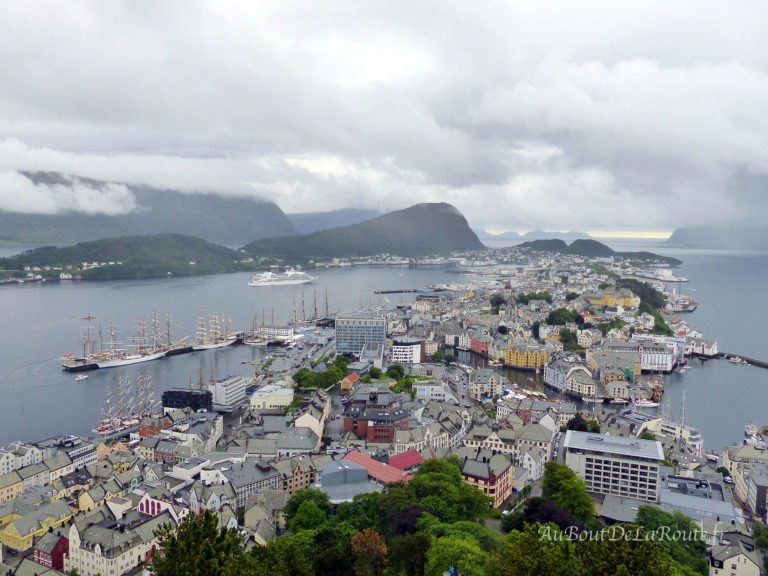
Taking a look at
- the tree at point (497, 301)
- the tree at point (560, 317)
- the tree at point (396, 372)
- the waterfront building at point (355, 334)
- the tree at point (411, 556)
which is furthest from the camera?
the tree at point (497, 301)

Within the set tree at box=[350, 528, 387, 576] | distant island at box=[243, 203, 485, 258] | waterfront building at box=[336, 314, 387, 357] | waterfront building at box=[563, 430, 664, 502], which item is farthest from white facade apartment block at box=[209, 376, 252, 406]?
distant island at box=[243, 203, 485, 258]

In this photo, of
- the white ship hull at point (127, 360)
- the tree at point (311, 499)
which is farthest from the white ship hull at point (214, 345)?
the tree at point (311, 499)

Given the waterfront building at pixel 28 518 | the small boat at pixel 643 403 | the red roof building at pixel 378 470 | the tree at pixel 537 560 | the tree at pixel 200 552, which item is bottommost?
the small boat at pixel 643 403

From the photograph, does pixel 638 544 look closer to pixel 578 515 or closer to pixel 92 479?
pixel 578 515

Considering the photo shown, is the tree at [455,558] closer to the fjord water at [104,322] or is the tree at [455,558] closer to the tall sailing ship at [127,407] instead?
the tall sailing ship at [127,407]

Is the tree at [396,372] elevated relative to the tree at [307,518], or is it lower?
lower

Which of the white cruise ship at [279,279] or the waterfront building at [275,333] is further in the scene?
the white cruise ship at [279,279]

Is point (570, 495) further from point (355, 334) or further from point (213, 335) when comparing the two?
point (213, 335)
